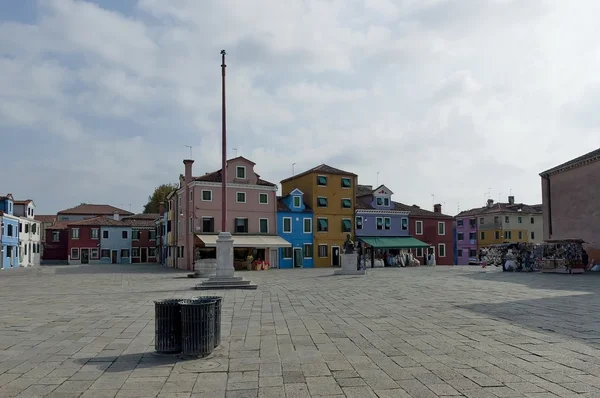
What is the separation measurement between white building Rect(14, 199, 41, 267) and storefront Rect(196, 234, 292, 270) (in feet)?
96.3

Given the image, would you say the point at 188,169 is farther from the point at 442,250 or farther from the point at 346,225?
the point at 442,250

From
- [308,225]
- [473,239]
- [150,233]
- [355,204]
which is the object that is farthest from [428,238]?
[150,233]

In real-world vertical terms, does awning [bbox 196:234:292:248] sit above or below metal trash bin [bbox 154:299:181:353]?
above

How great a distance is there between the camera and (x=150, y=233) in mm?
69125

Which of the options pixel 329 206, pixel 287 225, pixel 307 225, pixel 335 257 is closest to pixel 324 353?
pixel 287 225

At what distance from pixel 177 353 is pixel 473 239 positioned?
75588 mm

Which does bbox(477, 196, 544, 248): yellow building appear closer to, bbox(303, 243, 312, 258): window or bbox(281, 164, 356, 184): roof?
bbox(281, 164, 356, 184): roof

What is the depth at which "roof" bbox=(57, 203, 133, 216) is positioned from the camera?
Answer: 3346 inches

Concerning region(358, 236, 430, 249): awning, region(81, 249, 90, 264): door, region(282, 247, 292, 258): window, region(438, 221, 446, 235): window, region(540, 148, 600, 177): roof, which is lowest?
region(81, 249, 90, 264): door

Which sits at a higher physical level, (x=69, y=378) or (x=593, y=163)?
(x=593, y=163)

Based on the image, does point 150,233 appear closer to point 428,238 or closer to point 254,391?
point 428,238

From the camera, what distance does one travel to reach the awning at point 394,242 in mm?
49812

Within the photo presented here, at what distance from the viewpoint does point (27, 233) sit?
201ft

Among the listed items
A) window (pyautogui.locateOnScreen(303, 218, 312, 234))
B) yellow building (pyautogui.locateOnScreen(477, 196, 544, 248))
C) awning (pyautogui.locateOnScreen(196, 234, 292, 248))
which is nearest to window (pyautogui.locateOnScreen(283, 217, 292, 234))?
awning (pyautogui.locateOnScreen(196, 234, 292, 248))
